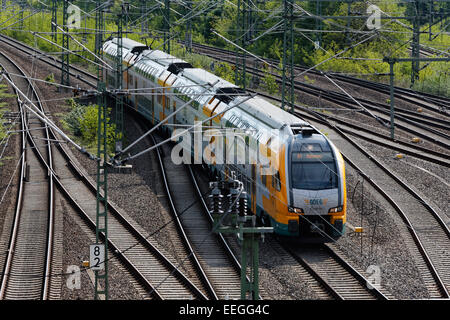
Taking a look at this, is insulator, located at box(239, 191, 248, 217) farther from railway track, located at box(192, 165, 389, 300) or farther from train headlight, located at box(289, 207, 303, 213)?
train headlight, located at box(289, 207, 303, 213)

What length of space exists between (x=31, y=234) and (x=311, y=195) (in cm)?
960

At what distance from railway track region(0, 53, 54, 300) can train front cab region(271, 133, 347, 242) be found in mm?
7174

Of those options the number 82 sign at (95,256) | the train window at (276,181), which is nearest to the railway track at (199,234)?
the train window at (276,181)

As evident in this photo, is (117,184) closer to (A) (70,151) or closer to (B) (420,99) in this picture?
(A) (70,151)

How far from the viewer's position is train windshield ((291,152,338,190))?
24.6m

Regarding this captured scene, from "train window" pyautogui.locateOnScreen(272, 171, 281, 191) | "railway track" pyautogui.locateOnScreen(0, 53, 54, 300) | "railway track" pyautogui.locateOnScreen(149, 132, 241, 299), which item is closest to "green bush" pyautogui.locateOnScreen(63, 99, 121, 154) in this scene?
"railway track" pyautogui.locateOnScreen(0, 53, 54, 300)

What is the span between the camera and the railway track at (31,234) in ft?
74.8

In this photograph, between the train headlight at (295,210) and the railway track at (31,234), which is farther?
the train headlight at (295,210)

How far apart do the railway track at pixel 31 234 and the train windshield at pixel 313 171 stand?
7.43m

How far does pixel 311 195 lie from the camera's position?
24.5 metres

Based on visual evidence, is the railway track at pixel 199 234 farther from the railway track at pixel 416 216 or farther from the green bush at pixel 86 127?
the railway track at pixel 416 216

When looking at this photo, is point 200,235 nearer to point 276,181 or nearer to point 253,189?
point 253,189

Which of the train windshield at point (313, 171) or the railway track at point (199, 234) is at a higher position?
the train windshield at point (313, 171)

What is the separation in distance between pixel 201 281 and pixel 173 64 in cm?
1870
